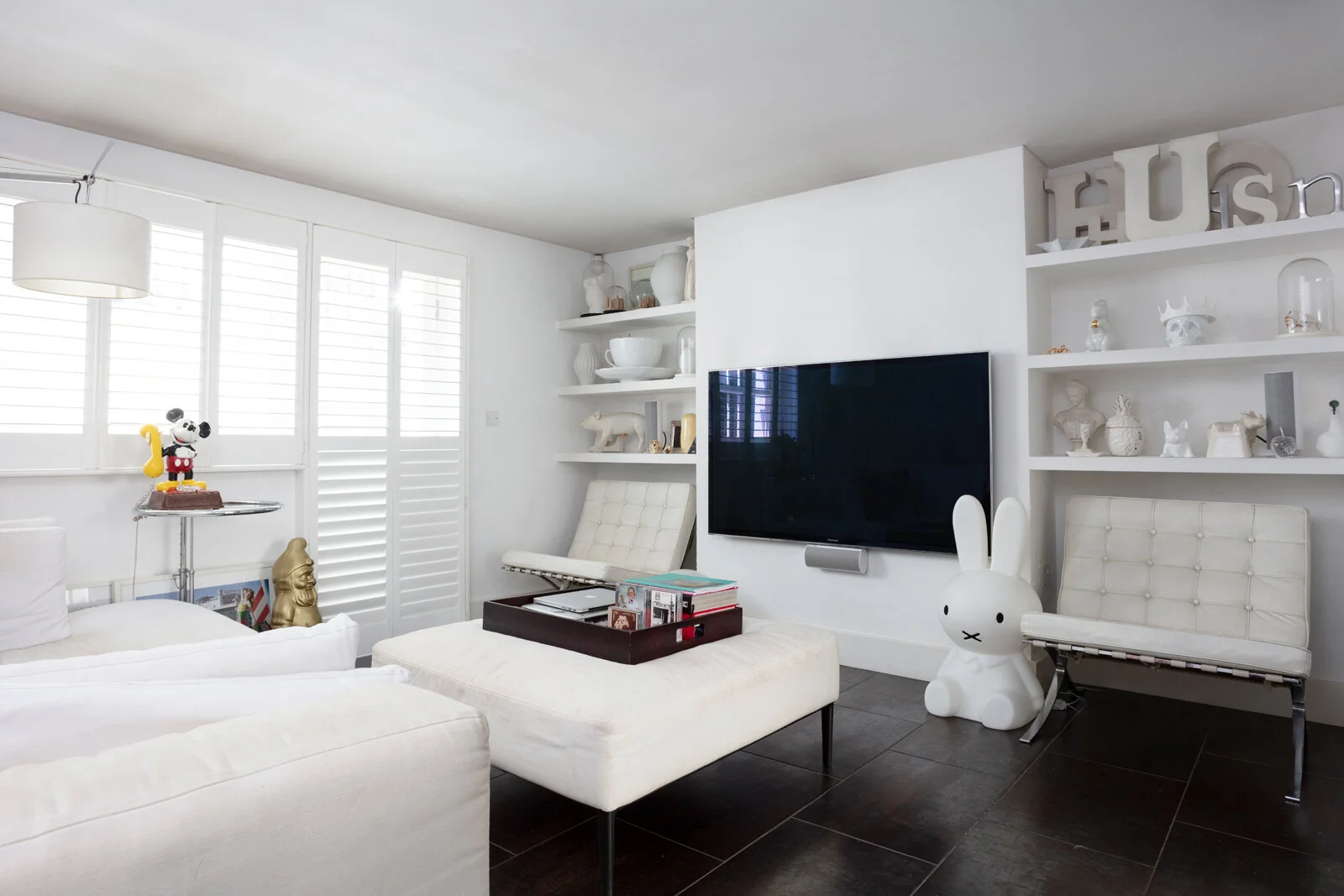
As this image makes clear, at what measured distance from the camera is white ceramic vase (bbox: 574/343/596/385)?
17.2 feet

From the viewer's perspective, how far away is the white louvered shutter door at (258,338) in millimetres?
3629

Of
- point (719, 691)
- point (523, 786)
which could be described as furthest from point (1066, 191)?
point (523, 786)

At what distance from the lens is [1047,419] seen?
12.0 feet

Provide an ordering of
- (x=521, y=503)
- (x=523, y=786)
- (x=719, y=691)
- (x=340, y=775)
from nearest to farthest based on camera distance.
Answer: (x=340, y=775)
(x=719, y=691)
(x=523, y=786)
(x=521, y=503)

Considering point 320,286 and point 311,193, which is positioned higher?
point 311,193

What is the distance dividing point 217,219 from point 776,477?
2978mm

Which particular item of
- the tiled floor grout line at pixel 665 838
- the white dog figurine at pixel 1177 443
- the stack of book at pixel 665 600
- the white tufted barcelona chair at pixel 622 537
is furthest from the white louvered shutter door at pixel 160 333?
the white dog figurine at pixel 1177 443

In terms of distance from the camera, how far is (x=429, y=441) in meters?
4.43

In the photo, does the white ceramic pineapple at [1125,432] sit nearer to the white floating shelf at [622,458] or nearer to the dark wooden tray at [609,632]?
the dark wooden tray at [609,632]

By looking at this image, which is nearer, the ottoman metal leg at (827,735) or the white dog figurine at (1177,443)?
the ottoman metal leg at (827,735)

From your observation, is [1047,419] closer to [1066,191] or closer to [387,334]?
[1066,191]

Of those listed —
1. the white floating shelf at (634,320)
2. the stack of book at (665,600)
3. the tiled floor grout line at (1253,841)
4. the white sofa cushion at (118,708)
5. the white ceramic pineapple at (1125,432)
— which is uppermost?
the white floating shelf at (634,320)

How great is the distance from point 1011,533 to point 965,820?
119 cm

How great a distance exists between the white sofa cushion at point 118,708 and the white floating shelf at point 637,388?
11.8 ft
